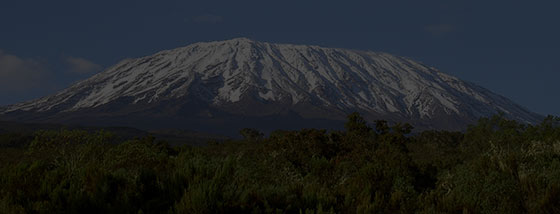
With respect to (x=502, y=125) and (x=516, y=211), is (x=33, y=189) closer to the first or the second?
(x=516, y=211)

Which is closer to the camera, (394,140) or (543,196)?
(543,196)

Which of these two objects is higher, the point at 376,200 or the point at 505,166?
the point at 505,166

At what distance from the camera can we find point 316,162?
1406 centimetres

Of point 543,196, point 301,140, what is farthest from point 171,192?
point 301,140

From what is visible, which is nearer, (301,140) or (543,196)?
(543,196)

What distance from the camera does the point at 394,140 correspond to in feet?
97.5

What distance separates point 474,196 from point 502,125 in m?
35.8

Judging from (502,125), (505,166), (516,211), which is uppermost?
(502,125)

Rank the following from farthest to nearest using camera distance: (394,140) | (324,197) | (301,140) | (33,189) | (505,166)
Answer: (394,140) → (301,140) → (505,166) → (324,197) → (33,189)

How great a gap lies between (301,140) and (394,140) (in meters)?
10.9

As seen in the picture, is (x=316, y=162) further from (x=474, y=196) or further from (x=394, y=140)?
(x=394, y=140)

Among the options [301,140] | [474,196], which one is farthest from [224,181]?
[301,140]

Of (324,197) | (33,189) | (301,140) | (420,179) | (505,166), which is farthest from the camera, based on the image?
(301,140)

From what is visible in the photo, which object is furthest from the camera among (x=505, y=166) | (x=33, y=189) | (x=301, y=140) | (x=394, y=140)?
(x=394, y=140)
